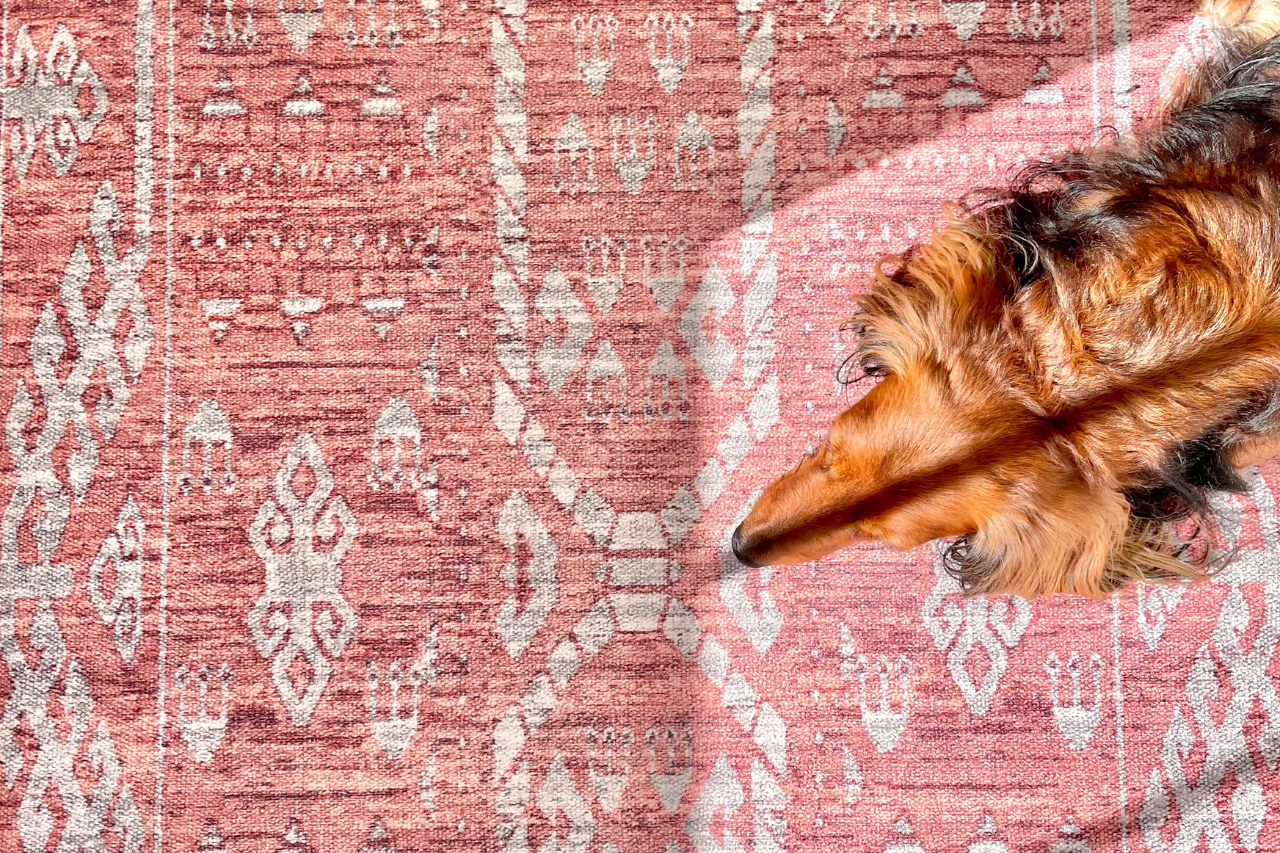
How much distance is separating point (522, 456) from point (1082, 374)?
1.06 m

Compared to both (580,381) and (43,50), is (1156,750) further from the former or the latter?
(43,50)

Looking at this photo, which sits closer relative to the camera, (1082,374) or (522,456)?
(1082,374)

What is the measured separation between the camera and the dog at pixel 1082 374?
1.16 meters

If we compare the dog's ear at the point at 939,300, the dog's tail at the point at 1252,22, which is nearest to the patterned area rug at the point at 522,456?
the dog's tail at the point at 1252,22

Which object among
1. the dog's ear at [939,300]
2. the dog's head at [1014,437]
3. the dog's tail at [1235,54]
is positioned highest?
the dog's tail at [1235,54]

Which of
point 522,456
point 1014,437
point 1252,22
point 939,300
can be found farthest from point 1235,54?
point 522,456

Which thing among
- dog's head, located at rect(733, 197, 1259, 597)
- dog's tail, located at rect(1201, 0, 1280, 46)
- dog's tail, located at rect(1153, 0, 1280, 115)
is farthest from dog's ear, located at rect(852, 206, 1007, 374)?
dog's tail, located at rect(1201, 0, 1280, 46)

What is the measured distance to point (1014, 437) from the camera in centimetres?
117

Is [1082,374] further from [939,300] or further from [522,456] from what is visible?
[522,456]

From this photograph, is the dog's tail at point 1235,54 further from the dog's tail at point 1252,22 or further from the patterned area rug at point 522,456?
the patterned area rug at point 522,456

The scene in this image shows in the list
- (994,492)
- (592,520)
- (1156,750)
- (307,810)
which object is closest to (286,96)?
(592,520)

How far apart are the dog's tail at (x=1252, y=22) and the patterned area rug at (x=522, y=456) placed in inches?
11.1

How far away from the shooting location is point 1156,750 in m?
1.80

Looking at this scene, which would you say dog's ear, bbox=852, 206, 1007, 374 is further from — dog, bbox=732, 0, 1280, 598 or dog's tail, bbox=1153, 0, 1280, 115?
dog's tail, bbox=1153, 0, 1280, 115
